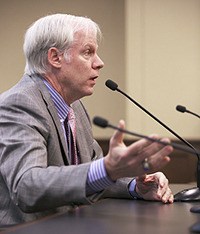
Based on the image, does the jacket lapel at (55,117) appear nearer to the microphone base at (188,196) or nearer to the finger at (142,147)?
the microphone base at (188,196)

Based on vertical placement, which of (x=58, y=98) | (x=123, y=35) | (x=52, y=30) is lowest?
(x=123, y=35)

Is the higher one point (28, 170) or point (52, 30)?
point (52, 30)

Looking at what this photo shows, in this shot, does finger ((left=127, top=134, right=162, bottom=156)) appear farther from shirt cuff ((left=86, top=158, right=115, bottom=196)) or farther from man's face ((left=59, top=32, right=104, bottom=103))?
man's face ((left=59, top=32, right=104, bottom=103))

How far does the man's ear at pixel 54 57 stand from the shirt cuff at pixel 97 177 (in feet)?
1.86

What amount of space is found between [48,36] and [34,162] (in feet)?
1.69

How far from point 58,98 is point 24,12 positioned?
3.26m

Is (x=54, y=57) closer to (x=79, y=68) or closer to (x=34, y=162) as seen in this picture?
(x=79, y=68)

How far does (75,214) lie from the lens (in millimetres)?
1343

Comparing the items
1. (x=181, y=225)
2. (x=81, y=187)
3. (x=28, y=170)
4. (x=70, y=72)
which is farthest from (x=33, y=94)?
(x=181, y=225)

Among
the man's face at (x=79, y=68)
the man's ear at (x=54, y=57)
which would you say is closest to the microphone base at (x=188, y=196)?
the man's face at (x=79, y=68)

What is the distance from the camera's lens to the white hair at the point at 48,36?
173cm

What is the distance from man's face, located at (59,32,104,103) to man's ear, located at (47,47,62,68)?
0.02 metres

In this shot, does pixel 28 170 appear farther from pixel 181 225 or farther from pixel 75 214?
pixel 181 225

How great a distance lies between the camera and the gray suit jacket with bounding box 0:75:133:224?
135cm
